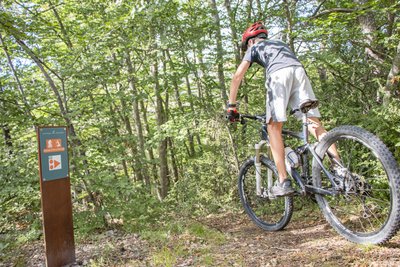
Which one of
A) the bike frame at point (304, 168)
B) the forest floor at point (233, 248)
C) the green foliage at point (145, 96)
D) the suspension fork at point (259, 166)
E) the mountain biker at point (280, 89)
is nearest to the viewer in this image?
the forest floor at point (233, 248)

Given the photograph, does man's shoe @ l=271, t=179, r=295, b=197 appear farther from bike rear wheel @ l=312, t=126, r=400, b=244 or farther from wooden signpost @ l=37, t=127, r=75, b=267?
wooden signpost @ l=37, t=127, r=75, b=267

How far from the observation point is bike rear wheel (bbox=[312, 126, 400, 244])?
2.25 metres

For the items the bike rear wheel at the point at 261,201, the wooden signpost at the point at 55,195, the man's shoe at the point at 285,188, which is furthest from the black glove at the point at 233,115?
the wooden signpost at the point at 55,195

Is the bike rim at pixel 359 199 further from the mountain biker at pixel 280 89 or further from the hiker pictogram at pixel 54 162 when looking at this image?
the hiker pictogram at pixel 54 162

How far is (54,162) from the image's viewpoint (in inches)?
131

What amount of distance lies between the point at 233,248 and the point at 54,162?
2116 mm

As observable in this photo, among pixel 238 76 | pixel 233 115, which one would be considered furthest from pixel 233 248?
pixel 238 76

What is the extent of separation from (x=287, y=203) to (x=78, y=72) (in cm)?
378

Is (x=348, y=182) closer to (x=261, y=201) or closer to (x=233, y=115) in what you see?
(x=233, y=115)

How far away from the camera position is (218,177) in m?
5.85

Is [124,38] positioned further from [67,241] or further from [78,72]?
[67,241]

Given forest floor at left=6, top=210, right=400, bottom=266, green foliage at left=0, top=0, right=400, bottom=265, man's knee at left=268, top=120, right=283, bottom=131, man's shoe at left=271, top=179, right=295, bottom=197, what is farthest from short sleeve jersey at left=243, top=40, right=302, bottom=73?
forest floor at left=6, top=210, right=400, bottom=266

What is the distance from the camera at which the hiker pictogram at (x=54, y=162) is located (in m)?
3.28

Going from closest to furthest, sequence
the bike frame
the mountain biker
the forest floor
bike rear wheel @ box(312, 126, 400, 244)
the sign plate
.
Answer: bike rear wheel @ box(312, 126, 400, 244) < the forest floor < the bike frame < the mountain biker < the sign plate
